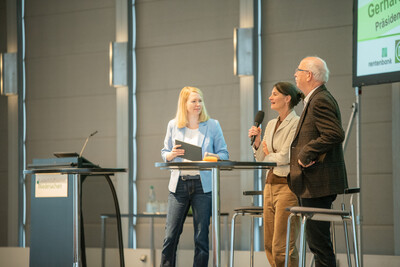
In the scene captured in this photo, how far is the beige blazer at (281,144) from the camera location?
3.70 m

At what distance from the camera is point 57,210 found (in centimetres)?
401

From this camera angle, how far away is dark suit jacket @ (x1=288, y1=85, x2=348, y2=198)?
3.26 m

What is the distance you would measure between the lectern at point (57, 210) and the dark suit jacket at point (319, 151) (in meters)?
1.45

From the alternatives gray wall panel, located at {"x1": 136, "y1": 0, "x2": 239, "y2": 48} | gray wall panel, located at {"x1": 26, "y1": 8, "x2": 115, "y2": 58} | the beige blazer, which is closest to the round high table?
the beige blazer

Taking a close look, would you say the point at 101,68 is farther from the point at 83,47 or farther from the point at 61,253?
the point at 61,253

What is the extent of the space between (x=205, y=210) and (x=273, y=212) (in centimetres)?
52

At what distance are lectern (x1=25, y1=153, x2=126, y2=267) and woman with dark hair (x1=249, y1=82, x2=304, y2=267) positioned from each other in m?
1.17

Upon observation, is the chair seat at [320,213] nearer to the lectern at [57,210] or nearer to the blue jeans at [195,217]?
the blue jeans at [195,217]

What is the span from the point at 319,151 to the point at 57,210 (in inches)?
74.3

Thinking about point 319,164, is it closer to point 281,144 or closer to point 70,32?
point 281,144

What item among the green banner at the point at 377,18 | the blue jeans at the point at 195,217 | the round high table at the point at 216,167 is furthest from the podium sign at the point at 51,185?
the green banner at the point at 377,18

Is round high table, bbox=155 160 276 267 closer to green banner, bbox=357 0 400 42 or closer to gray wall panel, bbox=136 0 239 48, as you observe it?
green banner, bbox=357 0 400 42

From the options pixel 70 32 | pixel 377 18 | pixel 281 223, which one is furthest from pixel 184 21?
pixel 281 223

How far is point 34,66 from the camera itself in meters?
6.83
